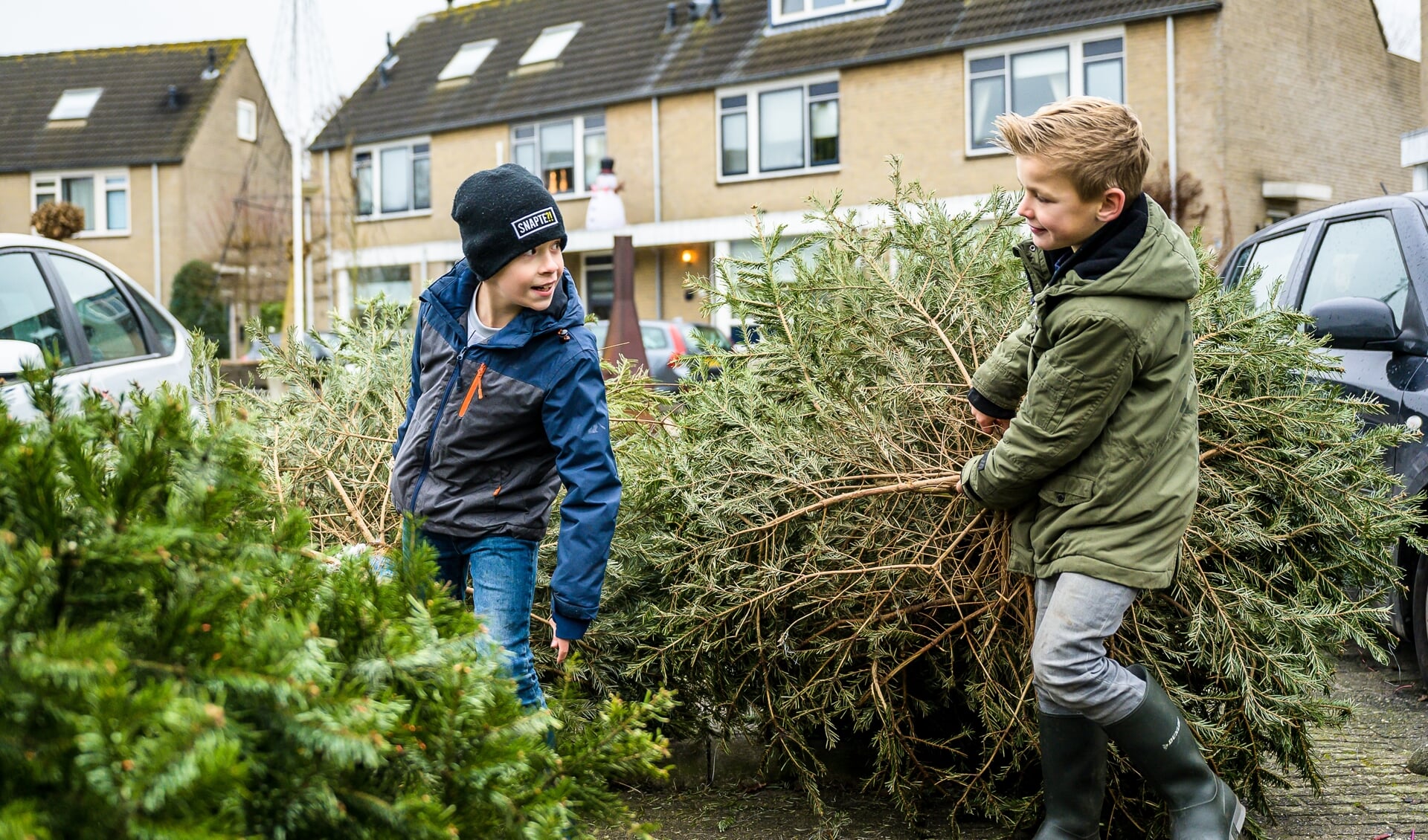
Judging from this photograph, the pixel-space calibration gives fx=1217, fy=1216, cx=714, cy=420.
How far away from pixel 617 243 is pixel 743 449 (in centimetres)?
913

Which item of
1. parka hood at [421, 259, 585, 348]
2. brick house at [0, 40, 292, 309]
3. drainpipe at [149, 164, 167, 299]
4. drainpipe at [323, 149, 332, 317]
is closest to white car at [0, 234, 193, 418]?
parka hood at [421, 259, 585, 348]

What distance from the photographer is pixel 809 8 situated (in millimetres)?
23438

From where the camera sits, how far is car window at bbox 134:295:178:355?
6566 mm

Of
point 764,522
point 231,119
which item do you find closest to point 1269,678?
point 764,522

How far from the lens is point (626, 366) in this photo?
4.87 meters

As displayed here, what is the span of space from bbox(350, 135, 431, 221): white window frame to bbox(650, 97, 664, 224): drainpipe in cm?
622

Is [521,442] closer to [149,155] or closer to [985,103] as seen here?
[985,103]

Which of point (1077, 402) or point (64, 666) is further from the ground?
point (1077, 402)

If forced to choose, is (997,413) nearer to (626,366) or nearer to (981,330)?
(981,330)

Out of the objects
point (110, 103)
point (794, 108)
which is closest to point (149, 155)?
point (110, 103)

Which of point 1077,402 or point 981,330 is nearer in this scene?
point 1077,402

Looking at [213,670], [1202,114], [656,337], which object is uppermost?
[1202,114]

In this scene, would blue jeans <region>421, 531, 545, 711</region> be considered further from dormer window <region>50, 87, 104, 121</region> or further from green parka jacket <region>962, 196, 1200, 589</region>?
dormer window <region>50, 87, 104, 121</region>

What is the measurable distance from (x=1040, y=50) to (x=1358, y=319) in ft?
55.0
